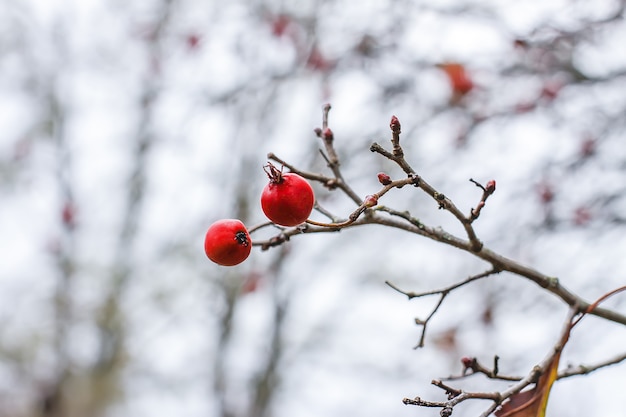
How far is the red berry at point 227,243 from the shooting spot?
1355 mm

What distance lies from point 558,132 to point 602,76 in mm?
661

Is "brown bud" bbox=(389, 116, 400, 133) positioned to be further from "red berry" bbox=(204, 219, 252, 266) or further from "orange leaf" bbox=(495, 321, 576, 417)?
"orange leaf" bbox=(495, 321, 576, 417)

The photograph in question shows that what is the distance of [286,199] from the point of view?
123cm

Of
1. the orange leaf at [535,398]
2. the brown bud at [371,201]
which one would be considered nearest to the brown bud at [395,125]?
the brown bud at [371,201]

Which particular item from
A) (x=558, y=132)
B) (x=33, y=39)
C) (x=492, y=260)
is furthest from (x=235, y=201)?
(x=492, y=260)

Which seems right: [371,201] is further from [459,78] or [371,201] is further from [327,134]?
[459,78]

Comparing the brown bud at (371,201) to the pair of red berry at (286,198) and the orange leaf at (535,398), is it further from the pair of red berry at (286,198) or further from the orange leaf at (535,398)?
the orange leaf at (535,398)

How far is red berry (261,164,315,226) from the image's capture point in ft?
4.05

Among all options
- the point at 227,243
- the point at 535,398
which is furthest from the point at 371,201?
the point at 535,398

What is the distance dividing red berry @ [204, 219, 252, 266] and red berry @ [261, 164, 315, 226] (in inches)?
5.5

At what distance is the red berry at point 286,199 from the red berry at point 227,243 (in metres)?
0.14

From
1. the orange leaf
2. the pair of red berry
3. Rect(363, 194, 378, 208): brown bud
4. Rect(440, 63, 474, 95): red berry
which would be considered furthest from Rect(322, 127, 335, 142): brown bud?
Rect(440, 63, 474, 95): red berry

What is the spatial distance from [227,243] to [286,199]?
0.21 meters

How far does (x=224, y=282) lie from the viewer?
19.5ft
